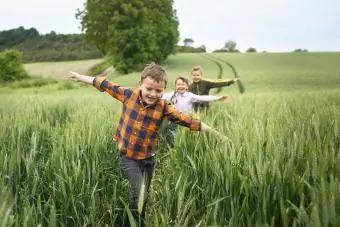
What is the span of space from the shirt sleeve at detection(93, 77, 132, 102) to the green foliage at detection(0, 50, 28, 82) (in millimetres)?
49871

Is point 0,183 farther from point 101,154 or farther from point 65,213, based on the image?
point 101,154

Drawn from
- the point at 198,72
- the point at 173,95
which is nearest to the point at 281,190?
the point at 173,95

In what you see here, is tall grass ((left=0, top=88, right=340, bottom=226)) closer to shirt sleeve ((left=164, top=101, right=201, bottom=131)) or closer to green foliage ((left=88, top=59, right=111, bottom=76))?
shirt sleeve ((left=164, top=101, right=201, bottom=131))

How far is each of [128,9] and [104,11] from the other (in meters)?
2.11

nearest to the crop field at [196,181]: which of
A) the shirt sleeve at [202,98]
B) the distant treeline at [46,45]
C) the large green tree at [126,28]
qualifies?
the shirt sleeve at [202,98]

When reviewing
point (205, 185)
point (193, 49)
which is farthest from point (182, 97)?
point (193, 49)

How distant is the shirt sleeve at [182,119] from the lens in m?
3.11

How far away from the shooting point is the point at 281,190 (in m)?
1.87

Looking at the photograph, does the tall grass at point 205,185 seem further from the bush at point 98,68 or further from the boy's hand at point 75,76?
the bush at point 98,68

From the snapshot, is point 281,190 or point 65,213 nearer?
point 281,190

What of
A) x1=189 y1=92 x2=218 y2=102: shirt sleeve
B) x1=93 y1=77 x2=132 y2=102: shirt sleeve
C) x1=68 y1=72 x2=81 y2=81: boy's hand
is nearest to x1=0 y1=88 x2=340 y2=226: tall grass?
x1=93 y1=77 x2=132 y2=102: shirt sleeve

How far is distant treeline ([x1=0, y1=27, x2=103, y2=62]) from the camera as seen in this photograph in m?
70.8

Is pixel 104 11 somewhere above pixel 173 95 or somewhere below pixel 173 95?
above

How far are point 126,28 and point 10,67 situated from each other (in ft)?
66.9
